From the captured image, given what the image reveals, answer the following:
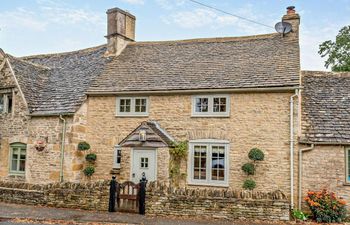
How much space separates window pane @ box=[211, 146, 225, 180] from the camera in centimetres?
1681

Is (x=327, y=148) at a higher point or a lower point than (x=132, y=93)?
lower

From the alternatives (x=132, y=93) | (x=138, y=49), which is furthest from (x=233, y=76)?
(x=138, y=49)

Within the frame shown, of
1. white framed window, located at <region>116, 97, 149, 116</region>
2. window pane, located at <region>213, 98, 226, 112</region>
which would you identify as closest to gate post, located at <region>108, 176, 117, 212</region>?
white framed window, located at <region>116, 97, 149, 116</region>

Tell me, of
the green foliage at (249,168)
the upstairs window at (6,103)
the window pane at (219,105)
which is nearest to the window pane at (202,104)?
the window pane at (219,105)

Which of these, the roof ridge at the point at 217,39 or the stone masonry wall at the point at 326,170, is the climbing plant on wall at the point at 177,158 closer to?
the stone masonry wall at the point at 326,170

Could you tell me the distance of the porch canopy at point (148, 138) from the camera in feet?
55.2

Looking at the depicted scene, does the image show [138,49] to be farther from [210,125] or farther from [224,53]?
[210,125]

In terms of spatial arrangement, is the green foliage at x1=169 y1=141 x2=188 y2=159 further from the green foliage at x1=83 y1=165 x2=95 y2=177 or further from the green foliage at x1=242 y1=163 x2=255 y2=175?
the green foliage at x1=83 y1=165 x2=95 y2=177

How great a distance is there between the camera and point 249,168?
15.7m

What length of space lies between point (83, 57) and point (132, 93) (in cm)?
719

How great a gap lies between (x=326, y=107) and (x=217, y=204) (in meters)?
7.69

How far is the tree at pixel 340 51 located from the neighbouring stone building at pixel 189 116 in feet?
38.8

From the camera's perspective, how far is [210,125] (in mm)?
17281

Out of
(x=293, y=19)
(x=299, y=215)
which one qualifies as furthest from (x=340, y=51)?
(x=299, y=215)
